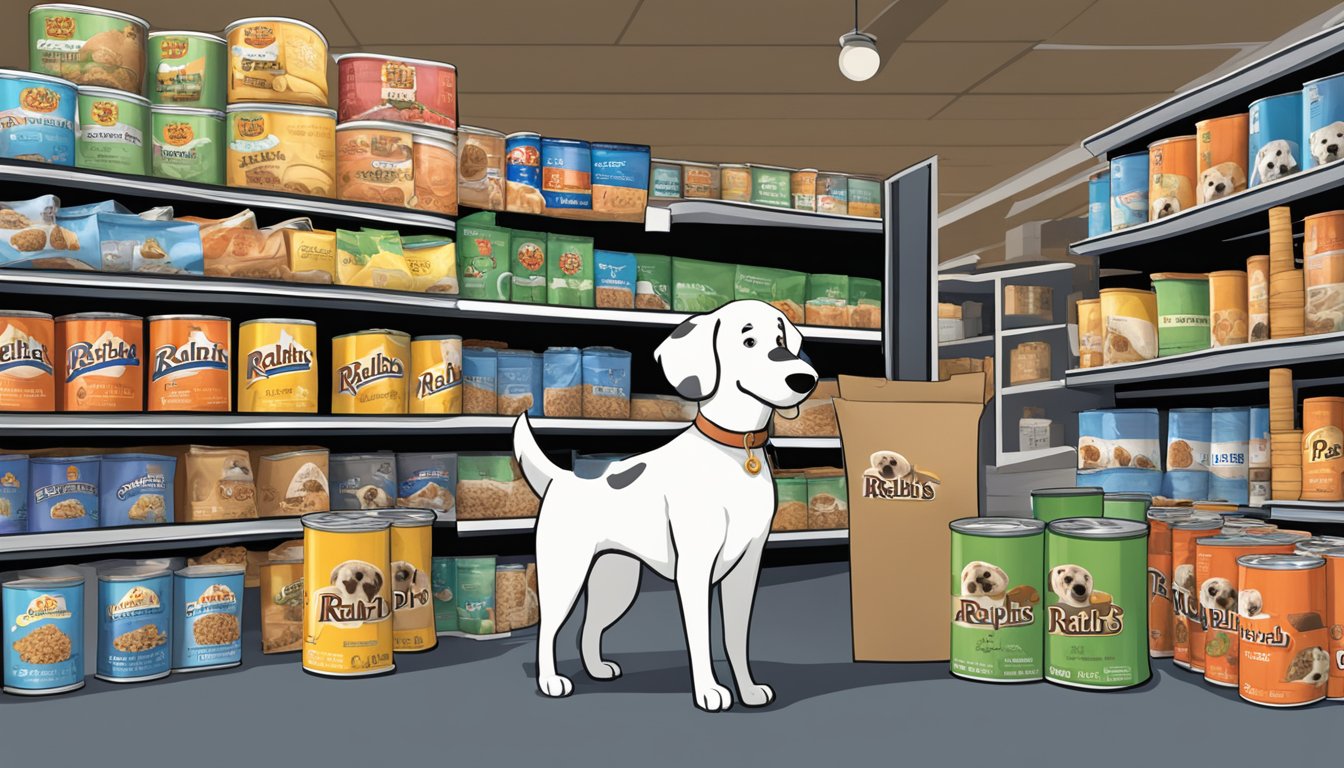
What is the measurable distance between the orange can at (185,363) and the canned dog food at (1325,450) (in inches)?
111

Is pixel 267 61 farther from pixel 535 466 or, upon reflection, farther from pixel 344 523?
pixel 535 466

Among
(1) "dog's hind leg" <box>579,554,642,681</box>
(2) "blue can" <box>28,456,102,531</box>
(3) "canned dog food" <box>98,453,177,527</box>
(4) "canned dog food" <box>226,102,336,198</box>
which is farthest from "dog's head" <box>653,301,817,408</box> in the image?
(2) "blue can" <box>28,456,102,531</box>

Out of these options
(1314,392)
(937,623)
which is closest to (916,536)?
(937,623)

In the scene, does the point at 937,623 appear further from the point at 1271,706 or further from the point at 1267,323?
the point at 1267,323

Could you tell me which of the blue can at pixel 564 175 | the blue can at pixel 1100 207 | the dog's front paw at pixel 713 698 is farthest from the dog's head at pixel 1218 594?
the blue can at pixel 564 175

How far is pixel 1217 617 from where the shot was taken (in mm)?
2322

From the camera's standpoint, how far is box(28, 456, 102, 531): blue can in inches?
95.9

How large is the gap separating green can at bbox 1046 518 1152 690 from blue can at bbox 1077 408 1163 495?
82 cm

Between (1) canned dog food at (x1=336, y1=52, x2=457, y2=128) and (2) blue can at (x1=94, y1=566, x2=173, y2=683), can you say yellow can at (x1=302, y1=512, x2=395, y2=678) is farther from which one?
(1) canned dog food at (x1=336, y1=52, x2=457, y2=128)

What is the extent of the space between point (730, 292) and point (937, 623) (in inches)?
57.5

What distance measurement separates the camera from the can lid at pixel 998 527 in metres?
2.33

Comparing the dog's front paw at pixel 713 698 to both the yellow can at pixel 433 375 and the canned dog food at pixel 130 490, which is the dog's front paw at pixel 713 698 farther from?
the canned dog food at pixel 130 490

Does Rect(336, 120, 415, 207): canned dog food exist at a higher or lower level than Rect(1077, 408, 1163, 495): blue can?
higher

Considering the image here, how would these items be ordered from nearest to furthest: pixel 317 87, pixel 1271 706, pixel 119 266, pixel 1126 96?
1. pixel 1271 706
2. pixel 119 266
3. pixel 317 87
4. pixel 1126 96
